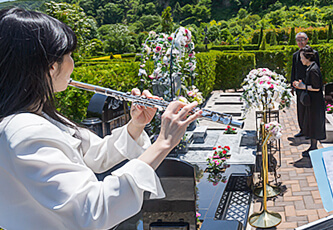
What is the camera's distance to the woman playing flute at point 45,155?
104 cm

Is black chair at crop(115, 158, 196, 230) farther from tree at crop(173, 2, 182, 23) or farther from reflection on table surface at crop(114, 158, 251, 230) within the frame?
tree at crop(173, 2, 182, 23)

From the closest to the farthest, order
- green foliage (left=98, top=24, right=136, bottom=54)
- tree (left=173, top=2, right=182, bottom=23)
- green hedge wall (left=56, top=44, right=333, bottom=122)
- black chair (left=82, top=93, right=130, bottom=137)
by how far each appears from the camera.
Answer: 1. black chair (left=82, top=93, right=130, bottom=137)
2. green hedge wall (left=56, top=44, right=333, bottom=122)
3. green foliage (left=98, top=24, right=136, bottom=54)
4. tree (left=173, top=2, right=182, bottom=23)

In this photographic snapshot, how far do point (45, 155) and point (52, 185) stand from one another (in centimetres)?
9

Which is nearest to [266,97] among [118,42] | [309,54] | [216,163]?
[309,54]

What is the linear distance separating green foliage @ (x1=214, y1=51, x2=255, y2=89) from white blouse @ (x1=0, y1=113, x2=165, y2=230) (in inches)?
504

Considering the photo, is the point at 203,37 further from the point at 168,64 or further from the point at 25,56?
the point at 25,56

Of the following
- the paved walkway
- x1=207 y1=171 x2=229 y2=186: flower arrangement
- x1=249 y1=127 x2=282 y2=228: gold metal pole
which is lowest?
the paved walkway

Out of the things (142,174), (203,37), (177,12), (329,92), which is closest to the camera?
(142,174)

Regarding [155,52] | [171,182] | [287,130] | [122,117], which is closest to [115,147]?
Result: [171,182]

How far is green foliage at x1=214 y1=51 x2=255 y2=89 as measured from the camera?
530 inches

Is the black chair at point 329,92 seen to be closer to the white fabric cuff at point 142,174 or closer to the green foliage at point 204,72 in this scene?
the green foliage at point 204,72

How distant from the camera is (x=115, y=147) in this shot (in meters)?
1.58

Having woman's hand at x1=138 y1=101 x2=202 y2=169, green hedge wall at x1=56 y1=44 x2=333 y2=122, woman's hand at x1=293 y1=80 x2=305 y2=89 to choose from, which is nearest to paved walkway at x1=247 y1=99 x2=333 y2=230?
woman's hand at x1=293 y1=80 x2=305 y2=89

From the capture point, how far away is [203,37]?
33.2 meters
